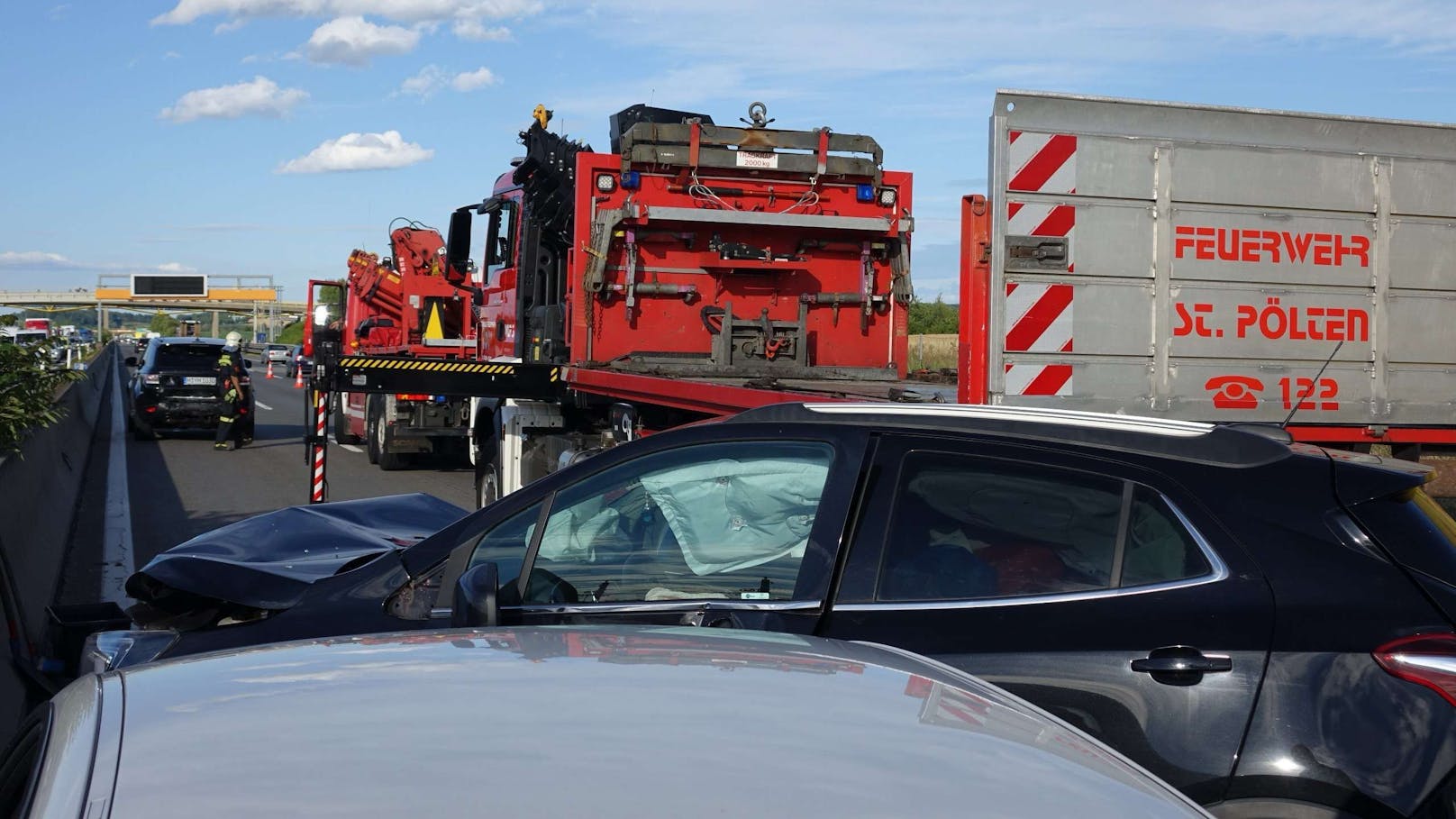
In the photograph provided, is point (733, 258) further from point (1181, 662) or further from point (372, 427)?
point (372, 427)

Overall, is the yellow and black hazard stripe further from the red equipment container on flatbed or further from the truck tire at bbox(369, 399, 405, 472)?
the truck tire at bbox(369, 399, 405, 472)

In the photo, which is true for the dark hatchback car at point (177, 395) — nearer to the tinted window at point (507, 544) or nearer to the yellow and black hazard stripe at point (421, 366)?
the yellow and black hazard stripe at point (421, 366)

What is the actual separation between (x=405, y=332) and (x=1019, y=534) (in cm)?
1975

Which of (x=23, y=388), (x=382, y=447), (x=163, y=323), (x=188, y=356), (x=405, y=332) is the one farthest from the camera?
(x=163, y=323)

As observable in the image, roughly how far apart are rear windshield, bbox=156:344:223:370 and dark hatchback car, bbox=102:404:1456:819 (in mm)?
20548

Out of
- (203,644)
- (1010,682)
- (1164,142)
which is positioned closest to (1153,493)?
(1010,682)

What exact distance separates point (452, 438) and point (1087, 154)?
47.6 feet

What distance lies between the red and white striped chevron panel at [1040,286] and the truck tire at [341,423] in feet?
59.9

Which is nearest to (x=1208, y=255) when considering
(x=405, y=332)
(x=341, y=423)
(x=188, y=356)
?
(x=405, y=332)

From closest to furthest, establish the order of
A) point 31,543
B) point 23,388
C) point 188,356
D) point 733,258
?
point 31,543 < point 23,388 < point 733,258 < point 188,356

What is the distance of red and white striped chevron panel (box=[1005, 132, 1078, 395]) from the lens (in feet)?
20.5

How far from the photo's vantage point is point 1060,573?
346cm

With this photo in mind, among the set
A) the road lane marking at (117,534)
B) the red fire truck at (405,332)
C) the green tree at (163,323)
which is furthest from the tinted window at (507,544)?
the green tree at (163,323)

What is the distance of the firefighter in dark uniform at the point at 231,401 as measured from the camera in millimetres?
22562
